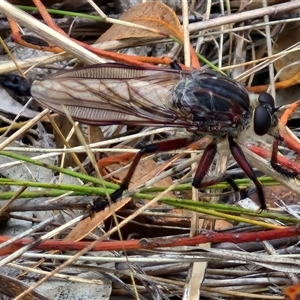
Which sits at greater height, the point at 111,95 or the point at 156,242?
the point at 111,95

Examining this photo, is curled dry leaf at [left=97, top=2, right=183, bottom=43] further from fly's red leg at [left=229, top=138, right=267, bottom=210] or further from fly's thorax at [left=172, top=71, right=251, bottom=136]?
fly's red leg at [left=229, top=138, right=267, bottom=210]

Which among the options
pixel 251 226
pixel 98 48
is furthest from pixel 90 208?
pixel 98 48

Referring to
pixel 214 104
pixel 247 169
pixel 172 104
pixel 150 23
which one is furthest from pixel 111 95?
pixel 150 23

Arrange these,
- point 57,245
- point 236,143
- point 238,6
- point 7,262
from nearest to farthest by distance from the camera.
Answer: point 7,262
point 57,245
point 236,143
point 238,6

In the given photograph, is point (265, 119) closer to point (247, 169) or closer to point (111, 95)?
point (247, 169)

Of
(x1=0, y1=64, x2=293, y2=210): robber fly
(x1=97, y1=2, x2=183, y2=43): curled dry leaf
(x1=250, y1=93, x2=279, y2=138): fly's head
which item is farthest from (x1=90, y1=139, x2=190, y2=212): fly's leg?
(x1=97, y1=2, x2=183, y2=43): curled dry leaf

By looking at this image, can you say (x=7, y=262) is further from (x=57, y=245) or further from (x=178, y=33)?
(x=178, y=33)

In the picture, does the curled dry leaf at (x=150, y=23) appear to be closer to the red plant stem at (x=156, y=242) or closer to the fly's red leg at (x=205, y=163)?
the fly's red leg at (x=205, y=163)
